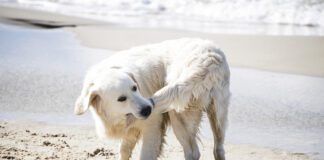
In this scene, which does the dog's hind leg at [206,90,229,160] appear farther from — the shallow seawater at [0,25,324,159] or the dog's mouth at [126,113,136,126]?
the shallow seawater at [0,25,324,159]

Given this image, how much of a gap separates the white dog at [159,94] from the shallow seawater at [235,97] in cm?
148

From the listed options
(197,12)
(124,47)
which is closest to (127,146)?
(124,47)

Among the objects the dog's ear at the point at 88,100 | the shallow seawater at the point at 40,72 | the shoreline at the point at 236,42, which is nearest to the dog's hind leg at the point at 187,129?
the dog's ear at the point at 88,100

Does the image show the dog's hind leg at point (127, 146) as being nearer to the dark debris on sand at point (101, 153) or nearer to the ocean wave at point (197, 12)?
the dark debris on sand at point (101, 153)

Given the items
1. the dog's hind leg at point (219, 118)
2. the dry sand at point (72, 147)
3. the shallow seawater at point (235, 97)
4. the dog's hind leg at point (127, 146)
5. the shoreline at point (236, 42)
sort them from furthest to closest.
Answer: the shoreline at point (236, 42)
the shallow seawater at point (235, 97)
the dry sand at point (72, 147)
the dog's hind leg at point (127, 146)
the dog's hind leg at point (219, 118)

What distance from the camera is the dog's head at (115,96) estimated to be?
4.82 m

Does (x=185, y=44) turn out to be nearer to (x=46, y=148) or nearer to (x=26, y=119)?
(x=46, y=148)

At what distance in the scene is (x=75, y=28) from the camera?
15109 millimetres

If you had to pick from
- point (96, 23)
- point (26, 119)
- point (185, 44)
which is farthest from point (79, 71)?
point (96, 23)

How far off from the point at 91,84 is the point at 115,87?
252mm

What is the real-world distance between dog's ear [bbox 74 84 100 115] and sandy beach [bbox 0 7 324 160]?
1.14 metres

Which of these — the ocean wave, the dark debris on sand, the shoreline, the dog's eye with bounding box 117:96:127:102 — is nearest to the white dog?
the dog's eye with bounding box 117:96:127:102

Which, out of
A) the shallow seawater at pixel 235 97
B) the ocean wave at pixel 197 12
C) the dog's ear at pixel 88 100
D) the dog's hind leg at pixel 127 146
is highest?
the dog's ear at pixel 88 100

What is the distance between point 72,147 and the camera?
20.7 feet
